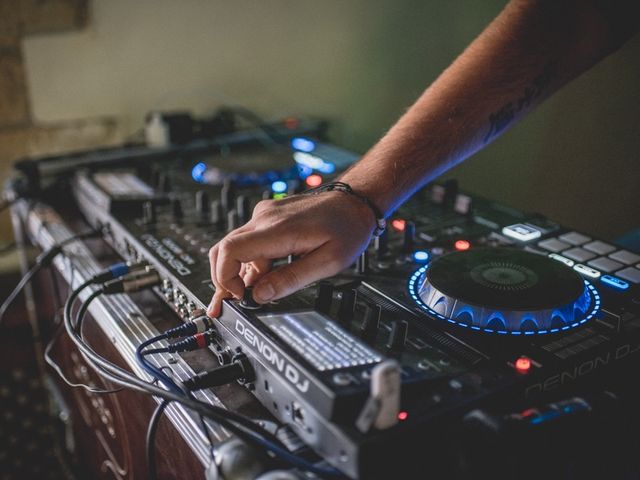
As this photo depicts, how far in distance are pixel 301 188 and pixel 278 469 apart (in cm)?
68

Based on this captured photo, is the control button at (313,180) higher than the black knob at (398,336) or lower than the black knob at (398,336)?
lower

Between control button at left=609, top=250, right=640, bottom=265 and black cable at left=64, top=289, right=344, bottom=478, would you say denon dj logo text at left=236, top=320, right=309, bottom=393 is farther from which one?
control button at left=609, top=250, right=640, bottom=265

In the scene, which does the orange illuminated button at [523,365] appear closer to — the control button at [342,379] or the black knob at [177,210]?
the control button at [342,379]

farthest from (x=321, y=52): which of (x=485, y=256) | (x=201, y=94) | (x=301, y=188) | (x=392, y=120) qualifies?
(x=485, y=256)

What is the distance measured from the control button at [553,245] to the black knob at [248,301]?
18.9 inches

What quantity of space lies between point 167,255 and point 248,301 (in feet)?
0.84

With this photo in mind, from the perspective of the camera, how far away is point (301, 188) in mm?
1188

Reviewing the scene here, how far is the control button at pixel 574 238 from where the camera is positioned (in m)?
0.98

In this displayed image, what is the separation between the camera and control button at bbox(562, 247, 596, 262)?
0.92 meters

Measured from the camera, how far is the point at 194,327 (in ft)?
2.61

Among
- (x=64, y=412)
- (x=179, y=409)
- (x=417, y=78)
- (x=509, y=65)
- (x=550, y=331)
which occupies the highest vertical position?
(x=509, y=65)

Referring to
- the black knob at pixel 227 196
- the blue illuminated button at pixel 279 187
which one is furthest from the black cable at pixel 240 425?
the blue illuminated button at pixel 279 187

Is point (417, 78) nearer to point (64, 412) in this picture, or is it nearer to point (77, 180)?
point (77, 180)

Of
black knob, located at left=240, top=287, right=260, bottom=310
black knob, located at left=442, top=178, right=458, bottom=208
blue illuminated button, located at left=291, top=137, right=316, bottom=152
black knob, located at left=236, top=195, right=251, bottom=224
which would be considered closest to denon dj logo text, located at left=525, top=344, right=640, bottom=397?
black knob, located at left=240, top=287, right=260, bottom=310
